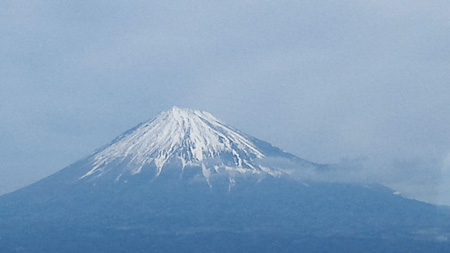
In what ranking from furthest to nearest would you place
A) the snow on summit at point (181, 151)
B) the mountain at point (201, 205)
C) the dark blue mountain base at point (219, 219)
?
the snow on summit at point (181, 151), the mountain at point (201, 205), the dark blue mountain base at point (219, 219)

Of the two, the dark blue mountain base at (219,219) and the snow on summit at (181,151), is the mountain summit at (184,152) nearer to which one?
the snow on summit at (181,151)

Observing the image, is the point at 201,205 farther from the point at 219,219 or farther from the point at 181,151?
the point at 181,151

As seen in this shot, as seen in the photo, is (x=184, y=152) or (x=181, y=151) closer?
(x=184, y=152)

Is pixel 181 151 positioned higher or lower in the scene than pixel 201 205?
higher

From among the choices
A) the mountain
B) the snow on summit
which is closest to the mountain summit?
the snow on summit

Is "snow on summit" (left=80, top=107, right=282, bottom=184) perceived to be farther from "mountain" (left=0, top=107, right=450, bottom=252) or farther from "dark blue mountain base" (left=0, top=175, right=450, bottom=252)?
"dark blue mountain base" (left=0, top=175, right=450, bottom=252)

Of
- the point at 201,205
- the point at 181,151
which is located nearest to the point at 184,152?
the point at 181,151

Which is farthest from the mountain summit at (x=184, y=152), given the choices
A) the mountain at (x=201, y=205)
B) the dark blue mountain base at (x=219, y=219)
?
the dark blue mountain base at (x=219, y=219)
